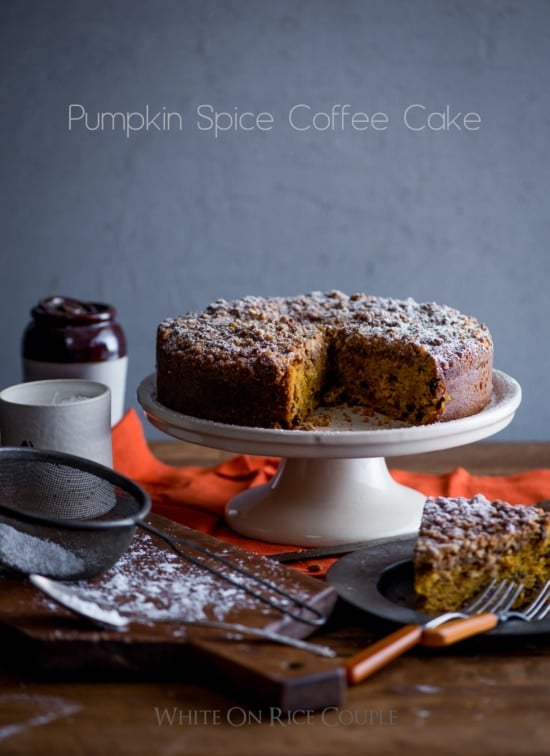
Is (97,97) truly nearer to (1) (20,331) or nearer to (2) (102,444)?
(1) (20,331)

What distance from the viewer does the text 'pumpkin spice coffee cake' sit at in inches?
82.4

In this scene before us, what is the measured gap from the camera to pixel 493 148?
3.93m

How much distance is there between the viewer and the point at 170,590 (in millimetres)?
1630

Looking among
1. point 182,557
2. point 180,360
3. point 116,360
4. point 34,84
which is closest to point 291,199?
point 34,84

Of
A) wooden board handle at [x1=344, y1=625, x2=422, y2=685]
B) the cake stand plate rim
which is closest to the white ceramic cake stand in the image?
the cake stand plate rim

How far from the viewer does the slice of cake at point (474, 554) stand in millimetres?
1621

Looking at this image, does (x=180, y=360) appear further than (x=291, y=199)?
No

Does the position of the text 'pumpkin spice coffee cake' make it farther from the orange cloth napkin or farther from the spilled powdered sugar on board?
the spilled powdered sugar on board

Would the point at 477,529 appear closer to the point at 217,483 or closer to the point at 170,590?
the point at 170,590

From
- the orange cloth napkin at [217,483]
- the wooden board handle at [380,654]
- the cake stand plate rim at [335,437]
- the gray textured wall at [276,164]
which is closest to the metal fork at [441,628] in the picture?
the wooden board handle at [380,654]

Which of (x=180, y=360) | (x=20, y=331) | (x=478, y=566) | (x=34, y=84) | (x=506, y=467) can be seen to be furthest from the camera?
(x=20, y=331)

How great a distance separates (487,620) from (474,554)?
0.16 meters

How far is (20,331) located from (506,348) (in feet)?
6.76

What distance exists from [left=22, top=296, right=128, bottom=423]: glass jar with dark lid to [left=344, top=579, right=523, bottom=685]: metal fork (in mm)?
1457
